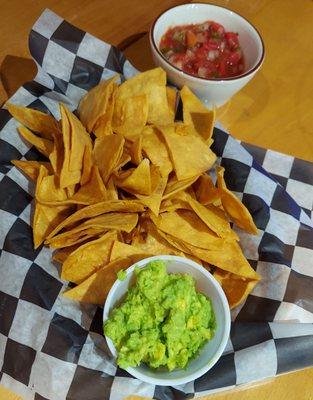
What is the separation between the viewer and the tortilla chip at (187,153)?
1431 millimetres

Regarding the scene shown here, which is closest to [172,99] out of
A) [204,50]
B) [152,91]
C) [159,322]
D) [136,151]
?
[152,91]

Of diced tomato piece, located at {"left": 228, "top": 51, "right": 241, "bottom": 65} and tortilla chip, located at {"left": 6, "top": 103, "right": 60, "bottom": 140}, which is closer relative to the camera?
tortilla chip, located at {"left": 6, "top": 103, "right": 60, "bottom": 140}

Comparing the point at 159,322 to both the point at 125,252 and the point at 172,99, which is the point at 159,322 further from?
the point at 172,99

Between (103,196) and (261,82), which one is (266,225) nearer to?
(103,196)

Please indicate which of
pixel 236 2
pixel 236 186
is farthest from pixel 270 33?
pixel 236 186

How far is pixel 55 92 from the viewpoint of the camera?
1.68 m

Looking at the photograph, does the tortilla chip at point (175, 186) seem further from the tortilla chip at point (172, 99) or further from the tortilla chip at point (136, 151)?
the tortilla chip at point (172, 99)

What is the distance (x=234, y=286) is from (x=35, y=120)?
0.79m

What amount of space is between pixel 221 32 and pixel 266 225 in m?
0.78

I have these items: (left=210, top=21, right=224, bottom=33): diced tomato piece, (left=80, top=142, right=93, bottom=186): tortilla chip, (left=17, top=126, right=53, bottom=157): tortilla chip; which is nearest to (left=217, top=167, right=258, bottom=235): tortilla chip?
(left=80, top=142, right=93, bottom=186): tortilla chip

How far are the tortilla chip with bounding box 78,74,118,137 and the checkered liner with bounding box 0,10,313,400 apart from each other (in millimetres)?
137

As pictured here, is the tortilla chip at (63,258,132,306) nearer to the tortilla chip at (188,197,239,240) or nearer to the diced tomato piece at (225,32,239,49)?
the tortilla chip at (188,197,239,240)

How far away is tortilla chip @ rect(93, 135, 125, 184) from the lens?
4.55ft

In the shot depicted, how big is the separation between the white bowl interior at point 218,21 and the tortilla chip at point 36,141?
1.79ft
